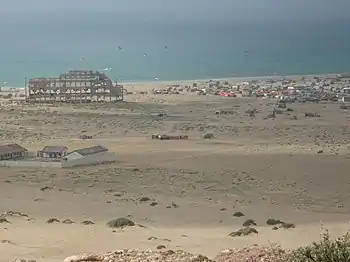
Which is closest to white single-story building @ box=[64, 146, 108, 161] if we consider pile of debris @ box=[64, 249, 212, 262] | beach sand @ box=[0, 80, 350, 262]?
beach sand @ box=[0, 80, 350, 262]

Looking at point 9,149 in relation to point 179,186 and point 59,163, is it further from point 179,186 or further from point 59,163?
point 179,186

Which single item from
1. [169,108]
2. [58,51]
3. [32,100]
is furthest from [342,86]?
[58,51]

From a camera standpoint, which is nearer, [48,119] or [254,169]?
[254,169]

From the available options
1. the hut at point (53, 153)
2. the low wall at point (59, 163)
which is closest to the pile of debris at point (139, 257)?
the low wall at point (59, 163)

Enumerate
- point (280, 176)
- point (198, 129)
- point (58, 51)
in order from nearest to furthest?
point (280, 176) → point (198, 129) → point (58, 51)

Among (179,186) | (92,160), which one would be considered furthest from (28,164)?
(179,186)

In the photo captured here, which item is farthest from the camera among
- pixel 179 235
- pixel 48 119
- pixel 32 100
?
pixel 32 100

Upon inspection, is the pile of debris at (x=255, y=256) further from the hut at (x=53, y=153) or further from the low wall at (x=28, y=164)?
the hut at (x=53, y=153)

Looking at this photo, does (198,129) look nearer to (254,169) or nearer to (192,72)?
(254,169)
